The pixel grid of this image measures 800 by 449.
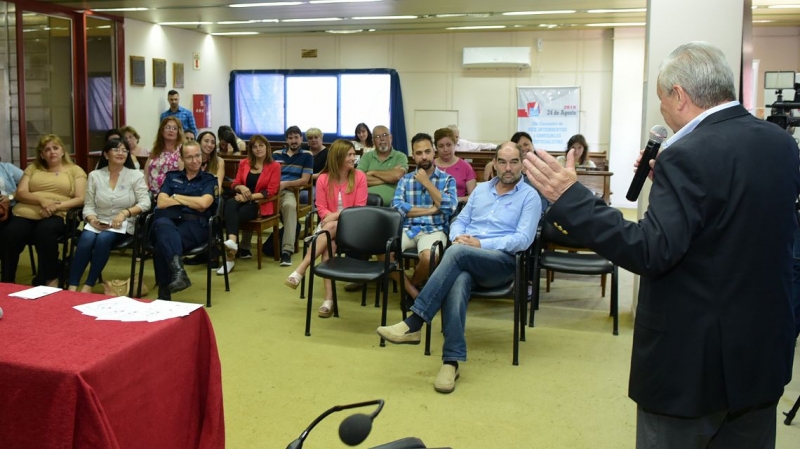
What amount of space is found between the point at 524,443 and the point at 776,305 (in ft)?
5.02

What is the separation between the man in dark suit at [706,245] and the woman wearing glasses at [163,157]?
483 centimetres

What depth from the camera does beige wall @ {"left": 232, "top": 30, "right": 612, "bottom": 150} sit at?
1112 cm

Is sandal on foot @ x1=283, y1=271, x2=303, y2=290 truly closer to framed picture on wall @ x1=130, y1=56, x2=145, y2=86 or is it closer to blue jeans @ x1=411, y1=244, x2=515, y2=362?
blue jeans @ x1=411, y1=244, x2=515, y2=362

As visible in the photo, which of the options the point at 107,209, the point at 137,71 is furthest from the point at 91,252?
the point at 137,71

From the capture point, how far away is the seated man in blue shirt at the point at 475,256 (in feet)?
12.0

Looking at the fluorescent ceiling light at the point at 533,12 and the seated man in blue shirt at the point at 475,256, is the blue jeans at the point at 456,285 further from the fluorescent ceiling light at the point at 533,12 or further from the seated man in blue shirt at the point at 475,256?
the fluorescent ceiling light at the point at 533,12

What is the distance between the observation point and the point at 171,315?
237 centimetres

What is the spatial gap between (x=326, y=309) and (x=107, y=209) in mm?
1794

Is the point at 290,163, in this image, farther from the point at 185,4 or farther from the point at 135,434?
the point at 135,434

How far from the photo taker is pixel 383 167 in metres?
5.92

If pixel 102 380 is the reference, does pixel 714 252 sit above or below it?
above

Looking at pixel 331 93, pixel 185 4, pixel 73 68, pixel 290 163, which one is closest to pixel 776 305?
pixel 290 163

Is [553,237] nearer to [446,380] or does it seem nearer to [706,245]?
[446,380]

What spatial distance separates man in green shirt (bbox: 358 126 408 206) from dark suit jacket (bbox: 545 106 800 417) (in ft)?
13.8
